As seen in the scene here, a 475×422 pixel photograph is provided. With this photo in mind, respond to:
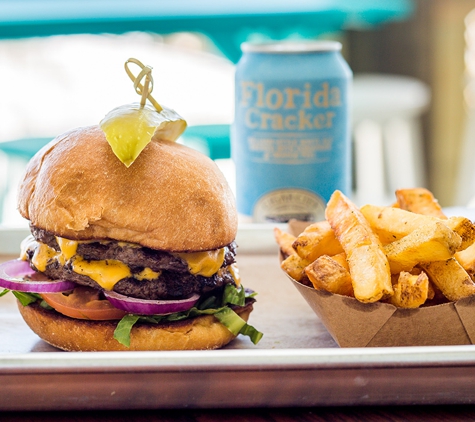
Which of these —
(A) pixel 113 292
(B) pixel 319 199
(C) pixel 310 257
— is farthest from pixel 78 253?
(B) pixel 319 199

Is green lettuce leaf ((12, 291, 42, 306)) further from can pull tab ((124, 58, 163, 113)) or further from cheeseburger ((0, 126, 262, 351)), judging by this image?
can pull tab ((124, 58, 163, 113))

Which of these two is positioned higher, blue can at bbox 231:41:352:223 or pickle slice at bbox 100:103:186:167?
pickle slice at bbox 100:103:186:167

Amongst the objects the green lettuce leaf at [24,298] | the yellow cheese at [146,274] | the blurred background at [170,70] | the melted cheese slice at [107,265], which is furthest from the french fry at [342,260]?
the blurred background at [170,70]

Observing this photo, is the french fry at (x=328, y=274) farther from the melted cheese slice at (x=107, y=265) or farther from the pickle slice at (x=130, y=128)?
the pickle slice at (x=130, y=128)

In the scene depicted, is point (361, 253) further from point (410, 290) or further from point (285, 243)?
point (285, 243)

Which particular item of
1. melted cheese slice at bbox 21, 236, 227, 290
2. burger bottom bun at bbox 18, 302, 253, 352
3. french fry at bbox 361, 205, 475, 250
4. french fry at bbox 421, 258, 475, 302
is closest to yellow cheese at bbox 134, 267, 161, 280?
melted cheese slice at bbox 21, 236, 227, 290

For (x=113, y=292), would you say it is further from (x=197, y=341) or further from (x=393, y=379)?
(x=393, y=379)

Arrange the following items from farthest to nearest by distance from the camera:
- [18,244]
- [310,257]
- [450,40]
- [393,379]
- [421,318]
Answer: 1. [450,40]
2. [18,244]
3. [310,257]
4. [421,318]
5. [393,379]
